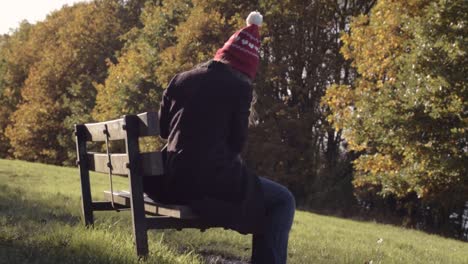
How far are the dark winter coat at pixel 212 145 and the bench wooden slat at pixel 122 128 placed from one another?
5.4 inches

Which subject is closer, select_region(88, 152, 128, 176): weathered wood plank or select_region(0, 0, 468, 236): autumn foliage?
select_region(88, 152, 128, 176): weathered wood plank

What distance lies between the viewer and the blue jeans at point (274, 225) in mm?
4387

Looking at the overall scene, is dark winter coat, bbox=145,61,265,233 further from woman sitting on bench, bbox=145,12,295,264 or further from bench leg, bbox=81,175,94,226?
bench leg, bbox=81,175,94,226

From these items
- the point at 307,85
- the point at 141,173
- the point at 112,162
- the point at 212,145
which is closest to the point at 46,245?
the point at 112,162

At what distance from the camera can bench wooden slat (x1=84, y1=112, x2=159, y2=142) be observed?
4133 millimetres

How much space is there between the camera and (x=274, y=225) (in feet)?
14.4

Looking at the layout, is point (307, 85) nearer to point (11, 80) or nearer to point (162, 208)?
point (162, 208)

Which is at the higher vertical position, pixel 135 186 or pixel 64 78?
pixel 64 78

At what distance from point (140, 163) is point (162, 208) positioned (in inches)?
13.4

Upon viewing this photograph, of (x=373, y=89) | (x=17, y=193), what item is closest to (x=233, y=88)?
(x=17, y=193)

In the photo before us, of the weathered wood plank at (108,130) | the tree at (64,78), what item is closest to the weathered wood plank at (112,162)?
the weathered wood plank at (108,130)

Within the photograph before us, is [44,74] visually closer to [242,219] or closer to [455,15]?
[455,15]

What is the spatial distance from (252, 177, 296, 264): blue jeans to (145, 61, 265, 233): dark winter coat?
25 centimetres

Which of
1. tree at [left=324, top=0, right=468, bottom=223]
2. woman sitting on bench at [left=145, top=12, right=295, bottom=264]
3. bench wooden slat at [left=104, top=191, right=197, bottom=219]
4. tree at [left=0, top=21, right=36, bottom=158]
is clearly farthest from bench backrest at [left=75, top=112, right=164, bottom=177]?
tree at [left=0, top=21, right=36, bottom=158]
